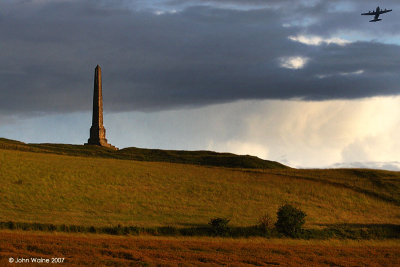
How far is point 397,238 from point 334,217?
7.09m

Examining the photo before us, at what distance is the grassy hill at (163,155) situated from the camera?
88625 mm

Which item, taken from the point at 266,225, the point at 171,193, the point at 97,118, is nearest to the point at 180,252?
the point at 266,225

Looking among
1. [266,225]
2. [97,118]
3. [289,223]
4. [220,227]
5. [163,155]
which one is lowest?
[220,227]

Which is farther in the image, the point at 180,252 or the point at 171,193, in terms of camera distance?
the point at 171,193

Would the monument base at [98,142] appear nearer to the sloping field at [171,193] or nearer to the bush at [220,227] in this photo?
the sloping field at [171,193]

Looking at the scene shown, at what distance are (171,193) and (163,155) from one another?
139 feet

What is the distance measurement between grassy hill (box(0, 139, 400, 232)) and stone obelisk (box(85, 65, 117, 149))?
30.7 meters

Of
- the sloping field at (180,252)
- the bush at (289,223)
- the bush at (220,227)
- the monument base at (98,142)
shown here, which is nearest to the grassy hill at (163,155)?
the monument base at (98,142)

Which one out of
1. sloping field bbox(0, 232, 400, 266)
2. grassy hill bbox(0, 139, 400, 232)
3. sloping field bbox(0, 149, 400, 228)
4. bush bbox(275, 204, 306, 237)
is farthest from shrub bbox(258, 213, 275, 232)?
sloping field bbox(0, 232, 400, 266)

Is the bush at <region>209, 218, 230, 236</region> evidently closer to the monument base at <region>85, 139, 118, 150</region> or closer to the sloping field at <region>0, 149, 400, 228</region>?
the sloping field at <region>0, 149, 400, 228</region>

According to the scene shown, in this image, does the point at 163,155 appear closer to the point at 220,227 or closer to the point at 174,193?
the point at 174,193

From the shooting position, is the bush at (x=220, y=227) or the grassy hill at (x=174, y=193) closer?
the bush at (x=220, y=227)

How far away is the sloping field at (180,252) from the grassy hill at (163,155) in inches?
2048

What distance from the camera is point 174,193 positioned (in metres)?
54.3
